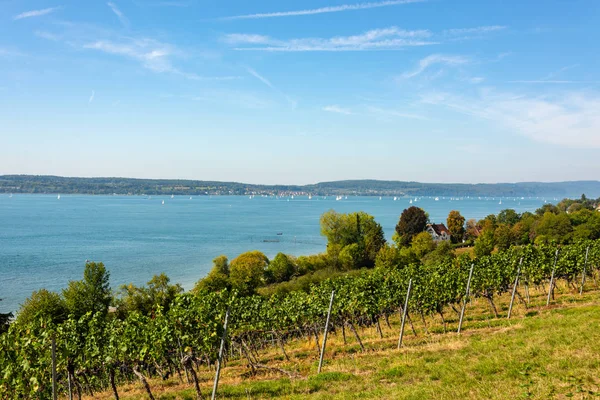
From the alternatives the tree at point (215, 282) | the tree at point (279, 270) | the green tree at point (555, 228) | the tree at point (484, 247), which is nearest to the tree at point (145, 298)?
the tree at point (215, 282)

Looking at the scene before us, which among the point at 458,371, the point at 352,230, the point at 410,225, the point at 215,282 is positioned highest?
the point at 458,371

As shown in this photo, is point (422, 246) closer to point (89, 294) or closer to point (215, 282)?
point (215, 282)

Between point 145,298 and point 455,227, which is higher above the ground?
point 455,227

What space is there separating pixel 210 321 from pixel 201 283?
133ft

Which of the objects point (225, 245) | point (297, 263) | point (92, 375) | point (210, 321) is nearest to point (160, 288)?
point (297, 263)

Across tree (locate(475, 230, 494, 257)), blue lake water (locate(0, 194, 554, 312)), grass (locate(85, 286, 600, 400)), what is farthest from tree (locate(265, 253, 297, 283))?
grass (locate(85, 286, 600, 400))

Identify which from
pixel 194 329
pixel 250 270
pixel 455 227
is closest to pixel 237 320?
pixel 194 329

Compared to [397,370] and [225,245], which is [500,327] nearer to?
[397,370]

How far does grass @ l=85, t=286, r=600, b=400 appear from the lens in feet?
27.6

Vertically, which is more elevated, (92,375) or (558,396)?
(558,396)

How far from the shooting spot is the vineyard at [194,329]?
9.68 meters

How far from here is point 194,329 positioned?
37.4ft

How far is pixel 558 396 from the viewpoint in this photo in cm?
752

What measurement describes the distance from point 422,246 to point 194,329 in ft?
207
